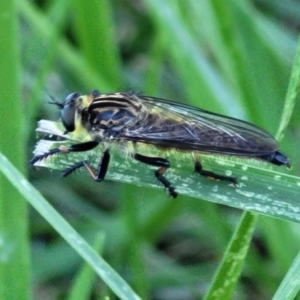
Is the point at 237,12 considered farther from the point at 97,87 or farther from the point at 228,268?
the point at 228,268

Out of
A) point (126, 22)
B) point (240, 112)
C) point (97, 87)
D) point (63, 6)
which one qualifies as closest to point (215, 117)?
point (240, 112)

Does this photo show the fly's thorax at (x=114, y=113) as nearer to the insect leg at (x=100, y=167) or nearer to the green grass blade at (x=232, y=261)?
the insect leg at (x=100, y=167)

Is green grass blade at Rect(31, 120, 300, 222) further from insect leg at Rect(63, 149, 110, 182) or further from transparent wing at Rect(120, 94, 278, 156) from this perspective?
transparent wing at Rect(120, 94, 278, 156)

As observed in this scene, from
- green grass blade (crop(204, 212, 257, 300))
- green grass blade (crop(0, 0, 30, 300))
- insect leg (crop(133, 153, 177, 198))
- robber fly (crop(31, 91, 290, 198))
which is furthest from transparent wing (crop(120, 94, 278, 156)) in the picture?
green grass blade (crop(0, 0, 30, 300))

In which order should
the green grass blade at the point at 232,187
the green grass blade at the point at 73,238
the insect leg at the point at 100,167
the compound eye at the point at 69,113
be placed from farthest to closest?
1. the compound eye at the point at 69,113
2. the insect leg at the point at 100,167
3. the green grass blade at the point at 232,187
4. the green grass blade at the point at 73,238

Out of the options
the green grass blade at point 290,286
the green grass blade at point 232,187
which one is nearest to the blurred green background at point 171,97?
the green grass blade at point 232,187

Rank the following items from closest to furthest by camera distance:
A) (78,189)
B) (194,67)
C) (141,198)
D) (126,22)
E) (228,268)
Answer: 1. (228,268)
2. (194,67)
3. (141,198)
4. (78,189)
5. (126,22)
